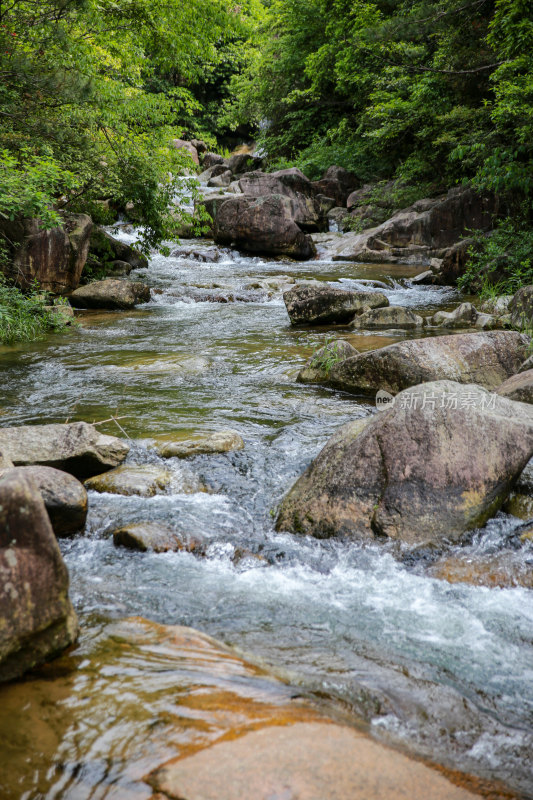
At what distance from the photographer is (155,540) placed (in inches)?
144

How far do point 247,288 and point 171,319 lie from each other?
3.38 meters

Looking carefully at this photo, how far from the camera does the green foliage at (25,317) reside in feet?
29.4

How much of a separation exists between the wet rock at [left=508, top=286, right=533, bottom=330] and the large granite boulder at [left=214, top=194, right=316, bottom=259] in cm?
1074

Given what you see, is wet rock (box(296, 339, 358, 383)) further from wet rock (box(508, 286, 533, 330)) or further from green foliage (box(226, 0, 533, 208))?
green foliage (box(226, 0, 533, 208))

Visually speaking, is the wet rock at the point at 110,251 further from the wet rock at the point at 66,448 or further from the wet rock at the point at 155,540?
the wet rock at the point at 155,540

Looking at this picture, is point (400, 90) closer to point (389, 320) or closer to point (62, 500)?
point (389, 320)

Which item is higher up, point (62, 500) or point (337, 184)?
point (337, 184)

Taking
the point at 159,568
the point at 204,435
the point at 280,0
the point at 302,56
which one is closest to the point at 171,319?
the point at 204,435

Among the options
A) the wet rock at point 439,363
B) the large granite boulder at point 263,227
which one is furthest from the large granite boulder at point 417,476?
the large granite boulder at point 263,227

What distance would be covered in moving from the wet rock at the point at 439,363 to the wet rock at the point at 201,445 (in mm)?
2105

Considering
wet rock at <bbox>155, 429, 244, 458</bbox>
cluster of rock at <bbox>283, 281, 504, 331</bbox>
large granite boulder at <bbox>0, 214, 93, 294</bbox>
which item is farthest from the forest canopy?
wet rock at <bbox>155, 429, 244, 458</bbox>

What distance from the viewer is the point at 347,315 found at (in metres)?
10.4

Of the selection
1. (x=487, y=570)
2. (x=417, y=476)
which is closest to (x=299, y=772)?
(x=487, y=570)

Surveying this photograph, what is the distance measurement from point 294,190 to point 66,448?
21.0 meters
